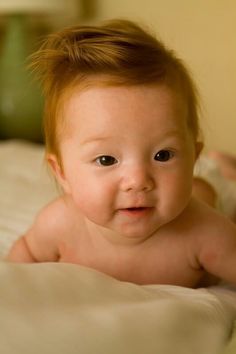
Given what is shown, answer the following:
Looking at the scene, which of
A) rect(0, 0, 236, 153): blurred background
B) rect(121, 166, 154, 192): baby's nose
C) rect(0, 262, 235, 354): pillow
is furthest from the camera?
rect(0, 0, 236, 153): blurred background

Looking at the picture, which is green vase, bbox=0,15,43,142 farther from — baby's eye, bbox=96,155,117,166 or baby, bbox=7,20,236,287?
baby's eye, bbox=96,155,117,166

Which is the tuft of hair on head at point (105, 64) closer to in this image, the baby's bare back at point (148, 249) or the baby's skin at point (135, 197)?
the baby's skin at point (135, 197)

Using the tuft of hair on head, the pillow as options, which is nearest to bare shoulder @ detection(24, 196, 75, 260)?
the tuft of hair on head

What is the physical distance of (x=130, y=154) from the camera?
2.16ft

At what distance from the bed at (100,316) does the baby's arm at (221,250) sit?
0.08 m

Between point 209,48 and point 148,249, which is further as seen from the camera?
point 209,48

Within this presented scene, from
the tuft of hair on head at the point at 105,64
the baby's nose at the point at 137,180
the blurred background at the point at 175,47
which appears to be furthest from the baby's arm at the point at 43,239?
the blurred background at the point at 175,47

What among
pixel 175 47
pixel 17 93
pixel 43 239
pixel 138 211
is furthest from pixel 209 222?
pixel 17 93

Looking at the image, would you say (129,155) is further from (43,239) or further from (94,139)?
(43,239)

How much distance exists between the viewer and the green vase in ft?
7.05

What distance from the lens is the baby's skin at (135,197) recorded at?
2.16 feet

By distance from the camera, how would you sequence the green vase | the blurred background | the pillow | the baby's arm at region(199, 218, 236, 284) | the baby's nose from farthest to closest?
the green vase, the blurred background, the baby's arm at region(199, 218, 236, 284), the baby's nose, the pillow

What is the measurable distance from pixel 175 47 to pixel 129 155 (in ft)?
4.65

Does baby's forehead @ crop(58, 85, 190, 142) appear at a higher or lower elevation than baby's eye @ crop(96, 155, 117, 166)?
higher
